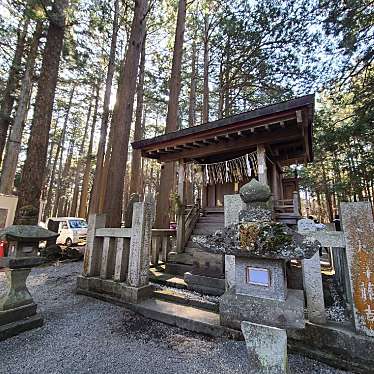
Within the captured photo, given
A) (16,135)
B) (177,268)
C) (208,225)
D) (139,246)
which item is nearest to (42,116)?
(16,135)

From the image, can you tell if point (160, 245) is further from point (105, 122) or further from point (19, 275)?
point (105, 122)

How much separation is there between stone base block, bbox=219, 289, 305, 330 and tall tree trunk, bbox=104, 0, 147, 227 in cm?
523

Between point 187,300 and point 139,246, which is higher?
point 139,246

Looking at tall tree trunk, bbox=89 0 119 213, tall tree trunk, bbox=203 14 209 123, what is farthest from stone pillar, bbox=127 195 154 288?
tall tree trunk, bbox=203 14 209 123

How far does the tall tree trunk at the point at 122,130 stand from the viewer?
Result: 22.5 feet

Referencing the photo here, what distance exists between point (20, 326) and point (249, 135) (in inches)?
268

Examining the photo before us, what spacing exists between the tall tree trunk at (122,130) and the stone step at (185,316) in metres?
3.31

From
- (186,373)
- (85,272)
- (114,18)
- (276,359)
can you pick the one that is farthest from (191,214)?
(114,18)

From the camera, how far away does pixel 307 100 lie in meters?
5.13

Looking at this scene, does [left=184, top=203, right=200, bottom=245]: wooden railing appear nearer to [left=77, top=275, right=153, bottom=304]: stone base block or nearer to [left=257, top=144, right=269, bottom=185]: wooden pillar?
[left=257, top=144, right=269, bottom=185]: wooden pillar

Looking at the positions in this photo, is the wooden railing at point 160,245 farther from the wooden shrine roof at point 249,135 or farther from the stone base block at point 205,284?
the wooden shrine roof at point 249,135

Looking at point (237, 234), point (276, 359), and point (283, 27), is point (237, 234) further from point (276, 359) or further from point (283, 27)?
point (283, 27)

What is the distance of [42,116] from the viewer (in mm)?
7270

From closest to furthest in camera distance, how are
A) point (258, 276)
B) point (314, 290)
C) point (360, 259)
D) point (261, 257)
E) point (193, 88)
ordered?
point (261, 257)
point (258, 276)
point (360, 259)
point (314, 290)
point (193, 88)
